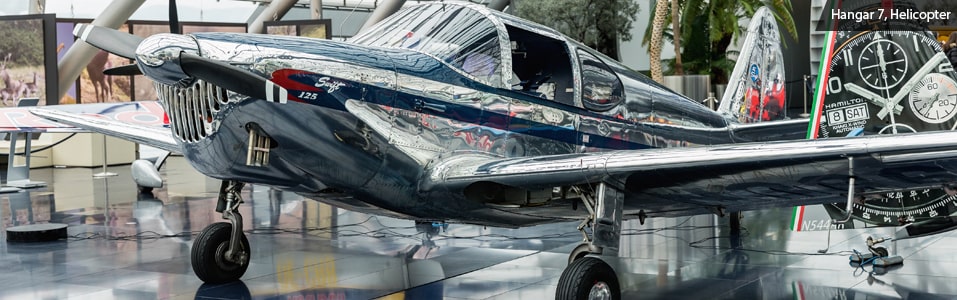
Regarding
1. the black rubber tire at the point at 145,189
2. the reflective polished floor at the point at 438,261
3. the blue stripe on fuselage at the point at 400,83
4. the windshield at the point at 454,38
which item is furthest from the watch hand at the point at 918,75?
the black rubber tire at the point at 145,189

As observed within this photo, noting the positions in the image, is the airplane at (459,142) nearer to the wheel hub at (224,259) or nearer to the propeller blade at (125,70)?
the wheel hub at (224,259)

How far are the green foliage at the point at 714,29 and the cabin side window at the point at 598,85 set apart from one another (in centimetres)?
1772

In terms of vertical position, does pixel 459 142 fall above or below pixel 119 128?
below

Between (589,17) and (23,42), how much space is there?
1593 cm

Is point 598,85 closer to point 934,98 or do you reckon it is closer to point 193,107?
point 934,98

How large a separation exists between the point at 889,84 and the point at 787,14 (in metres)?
19.0

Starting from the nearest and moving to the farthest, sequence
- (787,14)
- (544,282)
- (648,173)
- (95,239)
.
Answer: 1. (648,173)
2. (544,282)
3. (95,239)
4. (787,14)

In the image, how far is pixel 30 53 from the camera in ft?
55.5

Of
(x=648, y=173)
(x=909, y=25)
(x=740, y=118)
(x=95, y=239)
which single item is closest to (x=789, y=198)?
(x=648, y=173)

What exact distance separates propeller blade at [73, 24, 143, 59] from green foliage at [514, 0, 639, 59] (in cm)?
2192

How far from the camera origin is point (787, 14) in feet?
79.7

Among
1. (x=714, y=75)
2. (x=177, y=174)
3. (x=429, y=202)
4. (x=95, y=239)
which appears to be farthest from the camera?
(x=714, y=75)

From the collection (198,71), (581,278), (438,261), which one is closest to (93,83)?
(438,261)

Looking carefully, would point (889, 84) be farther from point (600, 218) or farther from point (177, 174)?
point (177, 174)
